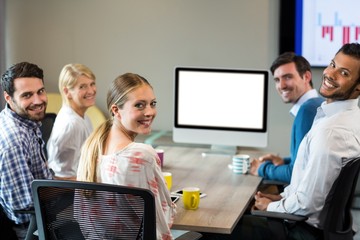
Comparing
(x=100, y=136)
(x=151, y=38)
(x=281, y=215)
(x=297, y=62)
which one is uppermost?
(x=151, y=38)

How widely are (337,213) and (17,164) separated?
144cm

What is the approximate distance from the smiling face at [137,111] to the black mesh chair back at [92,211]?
0.45 m

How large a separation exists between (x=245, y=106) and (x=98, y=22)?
1.72m

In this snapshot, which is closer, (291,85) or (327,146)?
(327,146)

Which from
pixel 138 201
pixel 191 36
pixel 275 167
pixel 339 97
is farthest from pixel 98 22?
pixel 138 201

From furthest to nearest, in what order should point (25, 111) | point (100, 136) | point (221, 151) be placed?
point (221, 151), point (25, 111), point (100, 136)

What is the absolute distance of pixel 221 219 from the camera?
280 centimetres

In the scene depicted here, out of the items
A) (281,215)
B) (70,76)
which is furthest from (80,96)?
A: (281,215)

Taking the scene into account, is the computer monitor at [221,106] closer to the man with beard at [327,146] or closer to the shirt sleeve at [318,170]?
the man with beard at [327,146]

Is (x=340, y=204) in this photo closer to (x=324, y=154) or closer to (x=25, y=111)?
(x=324, y=154)

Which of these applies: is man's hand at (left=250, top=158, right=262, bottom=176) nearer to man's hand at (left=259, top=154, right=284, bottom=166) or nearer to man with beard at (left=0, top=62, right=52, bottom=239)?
man's hand at (left=259, top=154, right=284, bottom=166)

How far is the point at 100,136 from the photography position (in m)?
2.50

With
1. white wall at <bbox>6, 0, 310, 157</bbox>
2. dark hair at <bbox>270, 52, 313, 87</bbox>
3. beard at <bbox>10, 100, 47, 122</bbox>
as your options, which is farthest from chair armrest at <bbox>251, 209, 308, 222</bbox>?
white wall at <bbox>6, 0, 310, 157</bbox>

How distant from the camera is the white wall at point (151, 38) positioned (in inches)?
198
